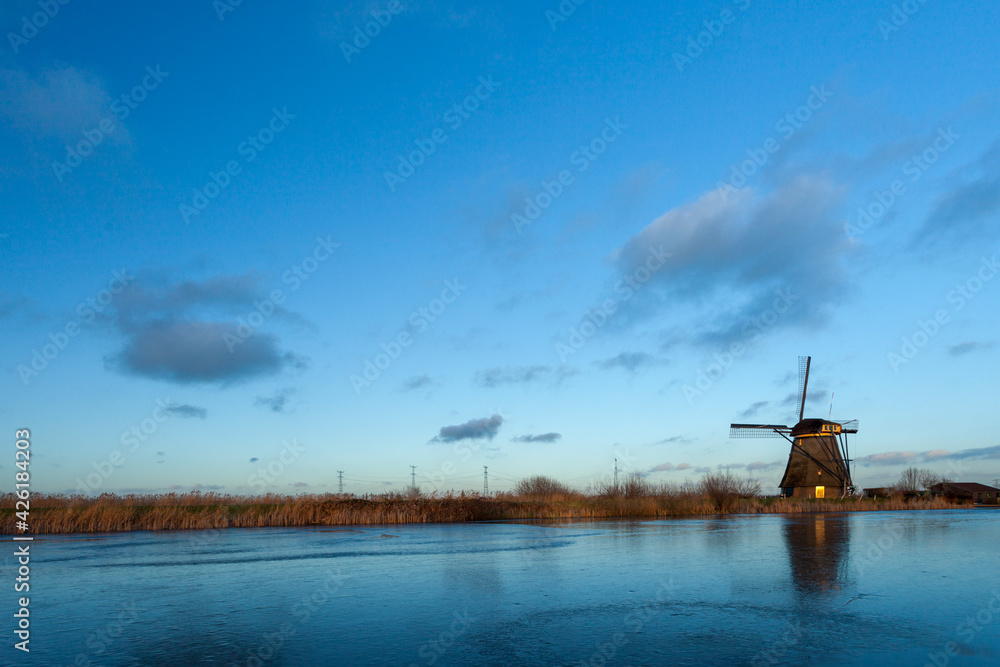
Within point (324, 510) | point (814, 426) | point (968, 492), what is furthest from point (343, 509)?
point (968, 492)

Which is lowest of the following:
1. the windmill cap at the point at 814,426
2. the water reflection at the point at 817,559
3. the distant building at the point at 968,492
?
the distant building at the point at 968,492

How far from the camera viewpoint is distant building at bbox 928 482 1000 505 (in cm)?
6425

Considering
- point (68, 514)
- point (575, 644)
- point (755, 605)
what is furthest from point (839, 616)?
point (68, 514)

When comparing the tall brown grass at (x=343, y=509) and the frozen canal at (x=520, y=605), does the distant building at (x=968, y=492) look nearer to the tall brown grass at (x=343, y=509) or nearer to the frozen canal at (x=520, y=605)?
the tall brown grass at (x=343, y=509)

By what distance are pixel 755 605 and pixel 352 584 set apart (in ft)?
21.4

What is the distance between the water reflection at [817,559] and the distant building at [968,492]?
51.7m

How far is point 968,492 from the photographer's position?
2581 inches

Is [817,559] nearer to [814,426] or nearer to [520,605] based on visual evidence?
[520,605]

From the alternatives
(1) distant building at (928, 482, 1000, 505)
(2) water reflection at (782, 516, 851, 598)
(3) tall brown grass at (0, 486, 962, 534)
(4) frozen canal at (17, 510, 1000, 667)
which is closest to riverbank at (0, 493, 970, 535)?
(3) tall brown grass at (0, 486, 962, 534)

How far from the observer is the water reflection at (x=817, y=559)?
1113 cm

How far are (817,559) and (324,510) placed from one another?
21588 millimetres

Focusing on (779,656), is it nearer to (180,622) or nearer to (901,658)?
(901,658)

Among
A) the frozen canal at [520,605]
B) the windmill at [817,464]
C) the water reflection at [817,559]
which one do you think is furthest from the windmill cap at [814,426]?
the frozen canal at [520,605]

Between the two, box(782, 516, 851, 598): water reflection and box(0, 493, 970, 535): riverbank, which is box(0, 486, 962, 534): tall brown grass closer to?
box(0, 493, 970, 535): riverbank
